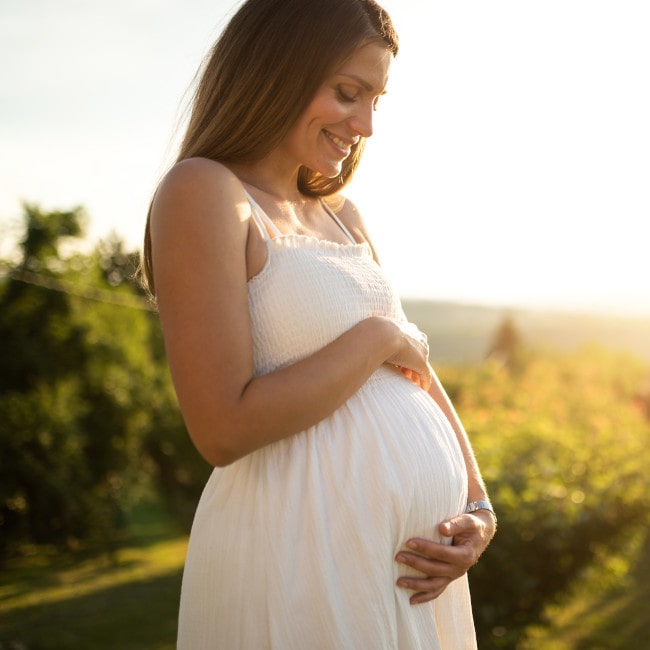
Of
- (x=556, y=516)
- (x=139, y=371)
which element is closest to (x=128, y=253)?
(x=139, y=371)

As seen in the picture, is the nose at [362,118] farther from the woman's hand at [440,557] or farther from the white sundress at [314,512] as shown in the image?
the woman's hand at [440,557]

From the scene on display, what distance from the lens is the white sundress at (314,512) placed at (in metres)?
1.70

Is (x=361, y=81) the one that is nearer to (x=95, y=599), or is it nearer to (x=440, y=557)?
(x=440, y=557)

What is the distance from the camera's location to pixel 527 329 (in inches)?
604

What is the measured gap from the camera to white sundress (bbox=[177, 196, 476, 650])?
170 cm

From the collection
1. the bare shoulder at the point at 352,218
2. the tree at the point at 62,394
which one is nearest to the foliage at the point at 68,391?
the tree at the point at 62,394

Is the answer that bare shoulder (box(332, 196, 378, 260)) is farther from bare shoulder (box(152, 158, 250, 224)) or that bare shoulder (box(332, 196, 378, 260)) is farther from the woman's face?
bare shoulder (box(152, 158, 250, 224))

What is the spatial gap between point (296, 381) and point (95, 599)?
20.1ft

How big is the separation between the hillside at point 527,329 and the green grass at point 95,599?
4512 mm

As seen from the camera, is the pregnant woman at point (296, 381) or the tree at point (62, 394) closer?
the pregnant woman at point (296, 381)

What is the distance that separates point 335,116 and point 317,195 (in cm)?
39

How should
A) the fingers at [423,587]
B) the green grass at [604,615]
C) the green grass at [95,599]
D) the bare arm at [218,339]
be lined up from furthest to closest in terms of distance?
Answer: 1. the green grass at [95,599]
2. the green grass at [604,615]
3. the fingers at [423,587]
4. the bare arm at [218,339]

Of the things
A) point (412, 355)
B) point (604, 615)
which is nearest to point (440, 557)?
point (412, 355)

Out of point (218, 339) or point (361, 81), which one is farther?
point (361, 81)
